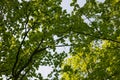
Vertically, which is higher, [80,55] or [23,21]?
[80,55]

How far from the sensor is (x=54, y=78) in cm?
1563

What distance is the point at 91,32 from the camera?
12633mm

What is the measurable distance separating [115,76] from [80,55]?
852 centimetres

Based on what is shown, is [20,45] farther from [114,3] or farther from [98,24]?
[114,3]

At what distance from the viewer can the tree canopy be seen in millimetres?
13664

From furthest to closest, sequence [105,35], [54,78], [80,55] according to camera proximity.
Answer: [80,55], [54,78], [105,35]

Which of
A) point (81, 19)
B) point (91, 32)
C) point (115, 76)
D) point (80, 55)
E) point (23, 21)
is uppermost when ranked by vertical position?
point (80, 55)

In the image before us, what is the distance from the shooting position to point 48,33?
43.4 feet

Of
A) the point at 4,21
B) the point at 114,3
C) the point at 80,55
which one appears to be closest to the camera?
the point at 114,3

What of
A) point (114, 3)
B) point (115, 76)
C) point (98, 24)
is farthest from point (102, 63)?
point (114, 3)

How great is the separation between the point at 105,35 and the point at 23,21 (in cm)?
519

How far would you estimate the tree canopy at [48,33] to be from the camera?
1366cm

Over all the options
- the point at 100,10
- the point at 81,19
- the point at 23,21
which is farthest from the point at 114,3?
the point at 23,21

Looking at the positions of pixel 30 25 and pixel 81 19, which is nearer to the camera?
pixel 81 19
